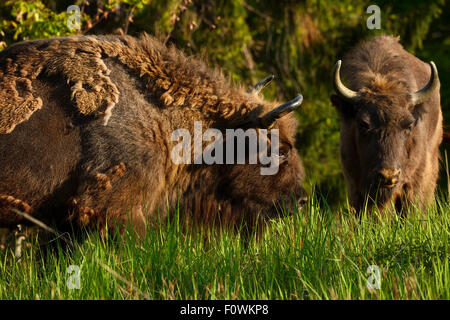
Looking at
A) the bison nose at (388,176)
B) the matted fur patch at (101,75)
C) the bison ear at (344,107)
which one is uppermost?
the matted fur patch at (101,75)

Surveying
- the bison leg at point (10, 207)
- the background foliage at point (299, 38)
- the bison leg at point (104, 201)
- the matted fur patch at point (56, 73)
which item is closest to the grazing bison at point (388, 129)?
the bison leg at point (104, 201)

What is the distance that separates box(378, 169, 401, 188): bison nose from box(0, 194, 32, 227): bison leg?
3450mm

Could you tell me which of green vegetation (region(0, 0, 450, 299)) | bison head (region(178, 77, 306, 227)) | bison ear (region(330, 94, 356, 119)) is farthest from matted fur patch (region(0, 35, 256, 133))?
bison ear (region(330, 94, 356, 119))

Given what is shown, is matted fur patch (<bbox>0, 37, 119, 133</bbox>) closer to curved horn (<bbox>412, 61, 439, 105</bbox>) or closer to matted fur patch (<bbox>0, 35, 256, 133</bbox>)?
matted fur patch (<bbox>0, 35, 256, 133</bbox>)

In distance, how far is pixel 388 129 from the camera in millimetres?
6969

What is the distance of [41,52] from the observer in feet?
17.8

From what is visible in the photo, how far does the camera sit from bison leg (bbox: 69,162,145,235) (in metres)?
5.14

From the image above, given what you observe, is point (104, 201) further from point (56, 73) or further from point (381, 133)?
point (381, 133)

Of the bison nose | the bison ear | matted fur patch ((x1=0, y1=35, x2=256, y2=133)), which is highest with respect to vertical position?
matted fur patch ((x1=0, y1=35, x2=256, y2=133))

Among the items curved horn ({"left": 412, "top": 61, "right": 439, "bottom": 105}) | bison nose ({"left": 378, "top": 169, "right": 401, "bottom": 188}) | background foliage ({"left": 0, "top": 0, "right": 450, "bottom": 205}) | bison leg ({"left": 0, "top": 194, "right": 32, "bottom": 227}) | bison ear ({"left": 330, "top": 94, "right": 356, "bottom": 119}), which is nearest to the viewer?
bison leg ({"left": 0, "top": 194, "right": 32, "bottom": 227})

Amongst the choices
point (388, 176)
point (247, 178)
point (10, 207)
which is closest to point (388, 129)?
point (388, 176)

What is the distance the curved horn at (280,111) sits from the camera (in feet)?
18.8

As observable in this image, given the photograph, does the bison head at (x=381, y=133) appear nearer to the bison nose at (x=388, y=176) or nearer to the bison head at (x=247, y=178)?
the bison nose at (x=388, y=176)

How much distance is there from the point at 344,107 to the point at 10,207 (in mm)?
3933
